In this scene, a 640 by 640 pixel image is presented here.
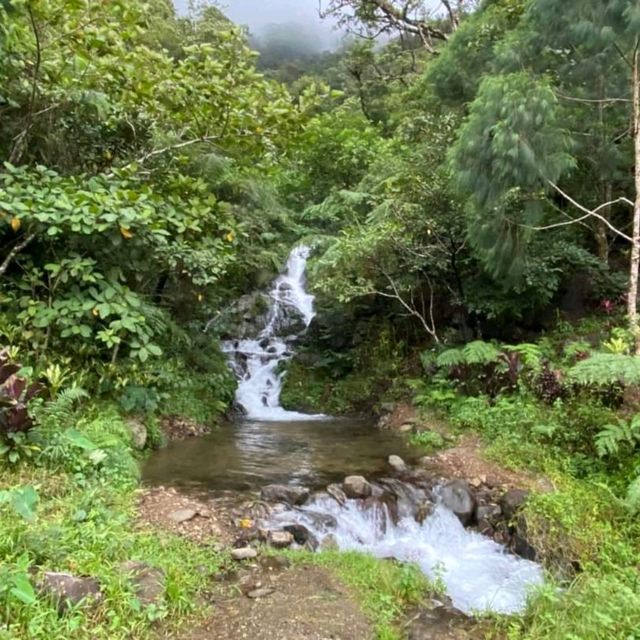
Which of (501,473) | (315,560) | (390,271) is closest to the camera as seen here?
A: (315,560)

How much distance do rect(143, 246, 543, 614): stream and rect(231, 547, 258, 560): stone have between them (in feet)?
1.91

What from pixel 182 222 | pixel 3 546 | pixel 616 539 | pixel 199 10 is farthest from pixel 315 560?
pixel 199 10

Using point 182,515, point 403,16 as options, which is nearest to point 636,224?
point 182,515

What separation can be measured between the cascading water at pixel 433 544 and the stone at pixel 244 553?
1.82 feet

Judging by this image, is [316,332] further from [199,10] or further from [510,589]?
[199,10]

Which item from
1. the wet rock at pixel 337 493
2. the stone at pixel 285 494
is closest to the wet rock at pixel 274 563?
the stone at pixel 285 494

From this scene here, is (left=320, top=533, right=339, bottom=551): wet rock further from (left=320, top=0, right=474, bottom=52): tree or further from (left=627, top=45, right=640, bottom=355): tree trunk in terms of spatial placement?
(left=320, top=0, right=474, bottom=52): tree

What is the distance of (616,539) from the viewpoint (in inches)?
177

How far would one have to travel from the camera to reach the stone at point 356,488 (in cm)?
556

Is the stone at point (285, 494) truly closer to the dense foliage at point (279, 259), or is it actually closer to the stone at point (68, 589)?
the dense foliage at point (279, 259)

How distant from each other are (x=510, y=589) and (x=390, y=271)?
21.1ft

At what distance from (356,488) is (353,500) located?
6.2 inches

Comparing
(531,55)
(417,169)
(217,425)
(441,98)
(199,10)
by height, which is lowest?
(217,425)

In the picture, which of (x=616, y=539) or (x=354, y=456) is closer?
(x=616, y=539)
